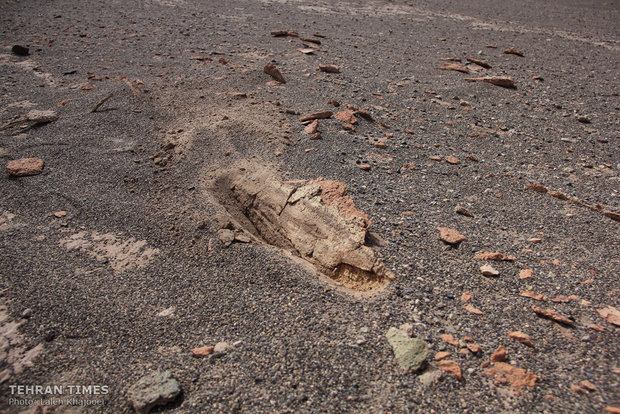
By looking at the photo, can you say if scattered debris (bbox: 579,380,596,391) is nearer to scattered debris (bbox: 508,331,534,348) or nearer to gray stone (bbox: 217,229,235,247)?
scattered debris (bbox: 508,331,534,348)

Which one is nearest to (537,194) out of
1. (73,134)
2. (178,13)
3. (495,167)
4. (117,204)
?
(495,167)

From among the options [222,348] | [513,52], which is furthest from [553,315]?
[513,52]

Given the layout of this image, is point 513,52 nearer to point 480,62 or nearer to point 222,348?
point 480,62

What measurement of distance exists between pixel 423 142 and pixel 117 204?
294cm

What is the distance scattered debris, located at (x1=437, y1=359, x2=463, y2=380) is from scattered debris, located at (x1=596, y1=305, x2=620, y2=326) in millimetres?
990

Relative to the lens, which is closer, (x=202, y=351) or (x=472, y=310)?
(x=202, y=351)

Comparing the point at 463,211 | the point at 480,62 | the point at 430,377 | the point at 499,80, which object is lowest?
the point at 430,377

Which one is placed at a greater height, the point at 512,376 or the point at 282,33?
the point at 282,33

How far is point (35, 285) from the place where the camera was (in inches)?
97.3

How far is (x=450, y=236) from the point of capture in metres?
2.83

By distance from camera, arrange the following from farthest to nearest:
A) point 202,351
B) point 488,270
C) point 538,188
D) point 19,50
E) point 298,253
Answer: point 19,50, point 538,188, point 298,253, point 488,270, point 202,351

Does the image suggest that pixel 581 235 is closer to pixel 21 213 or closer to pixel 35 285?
pixel 35 285

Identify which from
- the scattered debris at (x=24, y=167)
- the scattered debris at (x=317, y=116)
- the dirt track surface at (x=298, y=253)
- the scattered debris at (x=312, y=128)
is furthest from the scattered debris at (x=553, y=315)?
the scattered debris at (x=24, y=167)

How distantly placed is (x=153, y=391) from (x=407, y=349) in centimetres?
127
